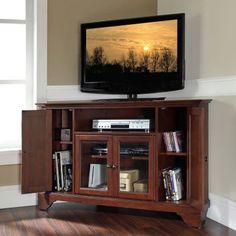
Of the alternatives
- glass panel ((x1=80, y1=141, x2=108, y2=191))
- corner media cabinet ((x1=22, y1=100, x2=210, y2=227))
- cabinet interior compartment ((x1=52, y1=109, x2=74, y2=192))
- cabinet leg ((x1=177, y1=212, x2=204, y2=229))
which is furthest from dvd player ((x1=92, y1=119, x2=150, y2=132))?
cabinet leg ((x1=177, y1=212, x2=204, y2=229))

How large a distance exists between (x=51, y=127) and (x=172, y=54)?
3.63 ft

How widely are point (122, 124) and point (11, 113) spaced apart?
102 centimetres

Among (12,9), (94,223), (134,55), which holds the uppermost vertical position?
(12,9)

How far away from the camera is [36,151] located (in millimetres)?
3393

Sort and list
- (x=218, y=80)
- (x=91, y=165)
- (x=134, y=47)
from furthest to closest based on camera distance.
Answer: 1. (x=134, y=47)
2. (x=91, y=165)
3. (x=218, y=80)

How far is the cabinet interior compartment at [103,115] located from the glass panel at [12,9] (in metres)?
1.00

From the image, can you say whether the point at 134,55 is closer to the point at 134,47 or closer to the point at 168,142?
the point at 134,47

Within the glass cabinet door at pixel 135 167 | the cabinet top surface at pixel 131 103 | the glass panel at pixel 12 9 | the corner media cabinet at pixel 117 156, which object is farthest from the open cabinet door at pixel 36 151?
the glass panel at pixel 12 9

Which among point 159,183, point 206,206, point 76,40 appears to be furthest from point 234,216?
point 76,40

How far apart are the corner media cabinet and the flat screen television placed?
0.22 metres

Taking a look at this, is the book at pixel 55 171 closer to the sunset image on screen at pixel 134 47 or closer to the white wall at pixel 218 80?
the sunset image on screen at pixel 134 47

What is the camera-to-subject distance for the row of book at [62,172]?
3.42 metres

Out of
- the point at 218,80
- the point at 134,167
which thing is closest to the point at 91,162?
the point at 134,167

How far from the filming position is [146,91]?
346 centimetres
